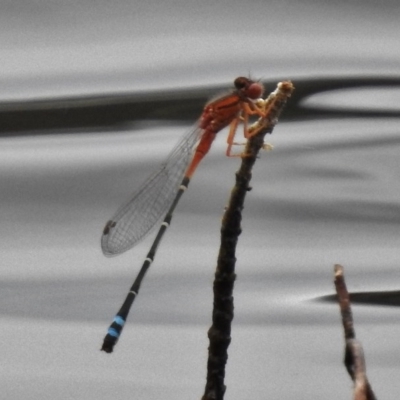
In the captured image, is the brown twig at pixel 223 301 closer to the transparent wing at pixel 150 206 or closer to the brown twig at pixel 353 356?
the brown twig at pixel 353 356

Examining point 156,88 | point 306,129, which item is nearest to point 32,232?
point 156,88

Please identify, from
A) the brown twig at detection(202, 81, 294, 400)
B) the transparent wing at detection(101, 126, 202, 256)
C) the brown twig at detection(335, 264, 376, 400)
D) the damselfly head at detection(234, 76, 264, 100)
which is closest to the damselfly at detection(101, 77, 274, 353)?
the transparent wing at detection(101, 126, 202, 256)

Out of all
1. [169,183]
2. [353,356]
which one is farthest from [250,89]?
[353,356]

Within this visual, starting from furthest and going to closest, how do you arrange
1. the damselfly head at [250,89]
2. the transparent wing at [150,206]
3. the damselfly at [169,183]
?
the transparent wing at [150,206], the damselfly at [169,183], the damselfly head at [250,89]

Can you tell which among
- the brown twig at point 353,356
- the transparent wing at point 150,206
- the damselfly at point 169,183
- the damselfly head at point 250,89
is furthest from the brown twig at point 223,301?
the transparent wing at point 150,206

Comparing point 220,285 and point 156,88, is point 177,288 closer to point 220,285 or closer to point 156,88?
point 156,88

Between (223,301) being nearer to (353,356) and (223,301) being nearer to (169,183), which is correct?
(353,356)
